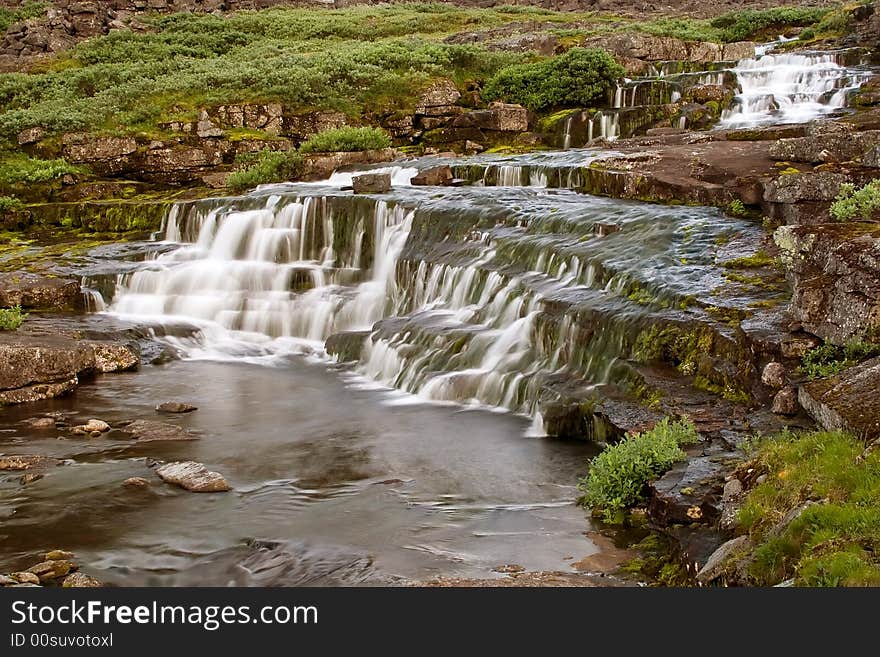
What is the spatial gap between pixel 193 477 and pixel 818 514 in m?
7.02

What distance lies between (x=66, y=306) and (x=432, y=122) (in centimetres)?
1557

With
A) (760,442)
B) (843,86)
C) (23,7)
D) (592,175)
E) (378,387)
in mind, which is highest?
(23,7)

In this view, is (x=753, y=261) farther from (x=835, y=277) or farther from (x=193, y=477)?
(x=193, y=477)

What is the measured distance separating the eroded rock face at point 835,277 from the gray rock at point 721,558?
3808 millimetres

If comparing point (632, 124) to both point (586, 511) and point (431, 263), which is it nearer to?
point (431, 263)

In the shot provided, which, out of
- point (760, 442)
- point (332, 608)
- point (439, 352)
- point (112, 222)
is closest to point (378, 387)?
point (439, 352)

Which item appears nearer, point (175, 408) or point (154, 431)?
point (154, 431)

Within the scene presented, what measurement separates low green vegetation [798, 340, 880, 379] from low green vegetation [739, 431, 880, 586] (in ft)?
6.35

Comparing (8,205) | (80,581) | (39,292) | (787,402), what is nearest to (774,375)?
(787,402)

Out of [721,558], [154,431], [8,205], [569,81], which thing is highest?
[569,81]

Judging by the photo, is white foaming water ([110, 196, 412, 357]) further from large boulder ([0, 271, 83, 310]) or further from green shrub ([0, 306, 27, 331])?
green shrub ([0, 306, 27, 331])

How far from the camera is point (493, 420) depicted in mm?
13062

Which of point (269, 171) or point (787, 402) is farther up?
point (269, 171)

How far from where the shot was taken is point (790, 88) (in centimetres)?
2767
